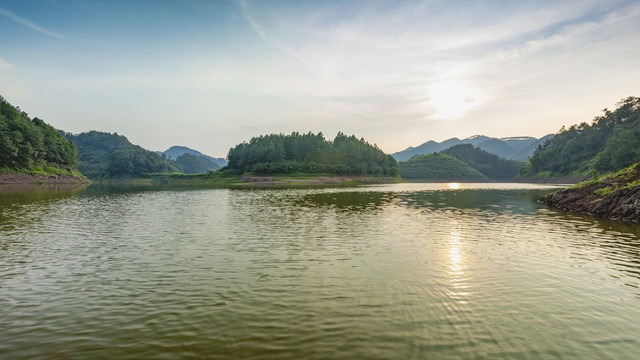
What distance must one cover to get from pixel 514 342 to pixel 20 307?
1744 cm

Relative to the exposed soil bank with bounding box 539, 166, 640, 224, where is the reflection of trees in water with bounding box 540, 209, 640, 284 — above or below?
below

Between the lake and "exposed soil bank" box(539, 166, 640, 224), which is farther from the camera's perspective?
"exposed soil bank" box(539, 166, 640, 224)

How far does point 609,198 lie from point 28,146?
184m

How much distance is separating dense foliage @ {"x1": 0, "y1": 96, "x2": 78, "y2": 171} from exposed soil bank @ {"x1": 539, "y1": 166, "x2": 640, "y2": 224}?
172096mm

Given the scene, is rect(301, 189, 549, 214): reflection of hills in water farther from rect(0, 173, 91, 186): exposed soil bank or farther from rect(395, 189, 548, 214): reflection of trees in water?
rect(0, 173, 91, 186): exposed soil bank

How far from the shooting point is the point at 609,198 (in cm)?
3888

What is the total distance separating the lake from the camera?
29.6 ft

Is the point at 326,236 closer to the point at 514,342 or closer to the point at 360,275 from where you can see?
the point at 360,275

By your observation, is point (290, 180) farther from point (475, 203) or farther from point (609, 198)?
point (609, 198)

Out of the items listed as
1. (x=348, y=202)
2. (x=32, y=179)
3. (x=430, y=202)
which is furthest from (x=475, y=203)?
(x=32, y=179)

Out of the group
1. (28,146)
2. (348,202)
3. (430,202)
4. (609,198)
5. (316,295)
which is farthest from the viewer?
(28,146)

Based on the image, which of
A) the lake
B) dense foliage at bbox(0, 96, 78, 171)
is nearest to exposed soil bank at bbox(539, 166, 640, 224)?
the lake

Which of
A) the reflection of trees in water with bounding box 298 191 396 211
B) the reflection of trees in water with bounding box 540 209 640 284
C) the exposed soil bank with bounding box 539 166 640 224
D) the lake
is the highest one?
the exposed soil bank with bounding box 539 166 640 224

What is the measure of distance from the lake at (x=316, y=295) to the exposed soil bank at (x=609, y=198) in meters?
12.1
